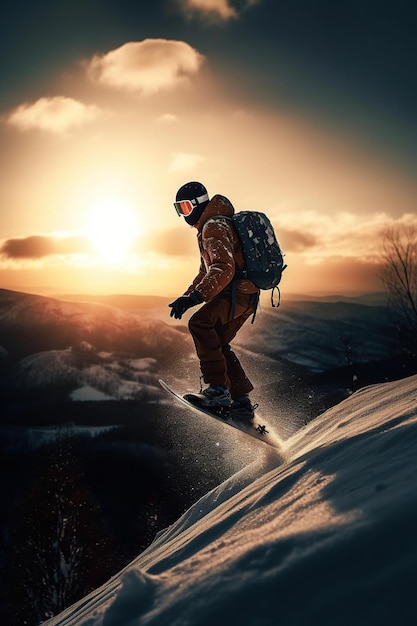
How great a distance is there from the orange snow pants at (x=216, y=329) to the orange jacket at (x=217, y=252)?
21 centimetres

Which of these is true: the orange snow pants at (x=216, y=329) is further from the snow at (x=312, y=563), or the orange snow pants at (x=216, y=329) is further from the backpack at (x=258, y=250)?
the snow at (x=312, y=563)

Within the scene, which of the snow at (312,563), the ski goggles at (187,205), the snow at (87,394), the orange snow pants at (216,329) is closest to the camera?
the snow at (312,563)

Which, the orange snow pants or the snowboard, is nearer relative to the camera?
the snowboard

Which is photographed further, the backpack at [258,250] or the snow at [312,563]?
the backpack at [258,250]

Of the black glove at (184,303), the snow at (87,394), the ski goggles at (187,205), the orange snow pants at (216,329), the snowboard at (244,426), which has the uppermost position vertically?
the ski goggles at (187,205)

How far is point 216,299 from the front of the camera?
5.15 m

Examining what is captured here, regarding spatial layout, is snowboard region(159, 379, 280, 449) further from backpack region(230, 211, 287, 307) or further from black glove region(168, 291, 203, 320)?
backpack region(230, 211, 287, 307)

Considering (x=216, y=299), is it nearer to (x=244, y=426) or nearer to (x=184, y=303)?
(x=184, y=303)

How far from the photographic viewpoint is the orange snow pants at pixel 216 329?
5020 mm

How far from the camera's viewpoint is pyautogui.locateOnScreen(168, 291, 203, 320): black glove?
4575 millimetres

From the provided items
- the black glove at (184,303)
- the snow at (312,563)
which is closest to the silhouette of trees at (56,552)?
the black glove at (184,303)

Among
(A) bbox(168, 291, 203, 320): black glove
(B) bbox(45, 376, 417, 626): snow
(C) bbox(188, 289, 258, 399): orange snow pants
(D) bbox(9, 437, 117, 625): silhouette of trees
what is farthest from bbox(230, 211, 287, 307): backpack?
(D) bbox(9, 437, 117, 625): silhouette of trees

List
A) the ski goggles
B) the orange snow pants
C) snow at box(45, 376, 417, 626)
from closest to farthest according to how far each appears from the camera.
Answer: snow at box(45, 376, 417, 626), the orange snow pants, the ski goggles

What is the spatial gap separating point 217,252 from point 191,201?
2.99 feet
